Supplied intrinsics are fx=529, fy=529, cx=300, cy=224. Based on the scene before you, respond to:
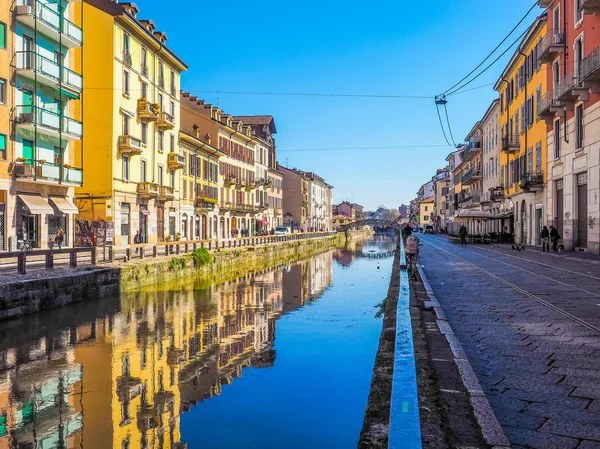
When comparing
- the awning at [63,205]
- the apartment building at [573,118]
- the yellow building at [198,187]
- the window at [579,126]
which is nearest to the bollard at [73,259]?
the awning at [63,205]

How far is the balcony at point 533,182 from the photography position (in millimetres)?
32906

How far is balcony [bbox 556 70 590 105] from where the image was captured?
80.8ft

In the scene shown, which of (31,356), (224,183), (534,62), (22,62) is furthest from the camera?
(224,183)

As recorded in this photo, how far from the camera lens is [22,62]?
997 inches

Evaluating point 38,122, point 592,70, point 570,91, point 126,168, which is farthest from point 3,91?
point 570,91

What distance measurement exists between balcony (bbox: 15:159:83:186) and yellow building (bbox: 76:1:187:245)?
3.22 metres

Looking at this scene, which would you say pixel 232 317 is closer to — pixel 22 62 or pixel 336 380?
pixel 336 380

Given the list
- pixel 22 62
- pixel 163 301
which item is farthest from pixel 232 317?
pixel 22 62

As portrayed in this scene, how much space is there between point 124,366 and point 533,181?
30165mm

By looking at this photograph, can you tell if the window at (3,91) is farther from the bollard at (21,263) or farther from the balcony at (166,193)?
the balcony at (166,193)

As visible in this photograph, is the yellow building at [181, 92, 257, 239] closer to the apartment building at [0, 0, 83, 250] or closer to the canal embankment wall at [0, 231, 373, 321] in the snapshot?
the canal embankment wall at [0, 231, 373, 321]

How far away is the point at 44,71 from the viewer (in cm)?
2644

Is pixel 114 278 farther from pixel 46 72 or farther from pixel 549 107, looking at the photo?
pixel 549 107

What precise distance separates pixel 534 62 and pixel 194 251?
26185mm
